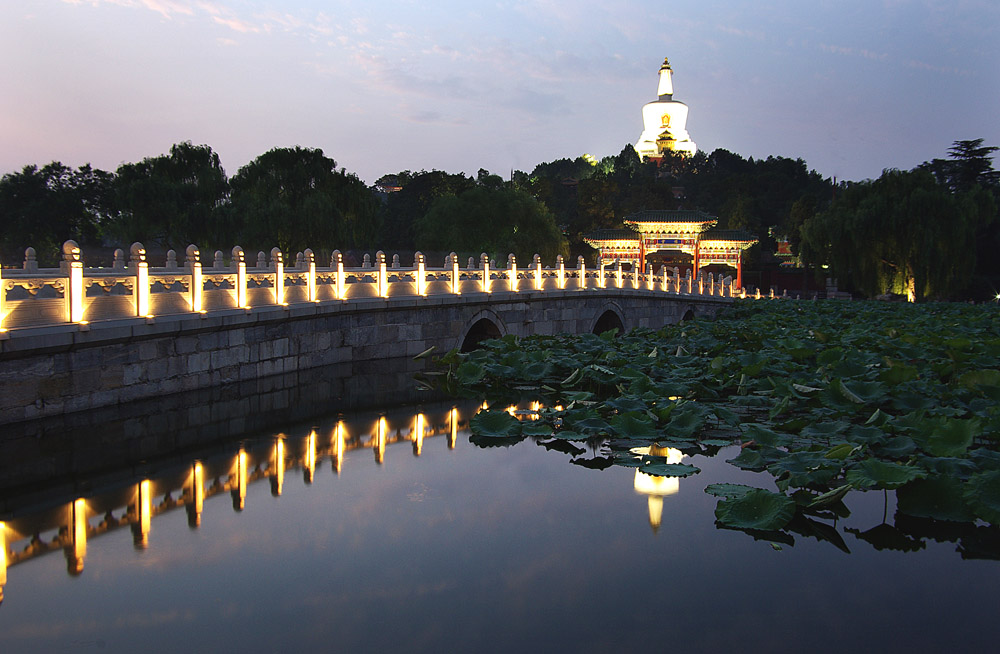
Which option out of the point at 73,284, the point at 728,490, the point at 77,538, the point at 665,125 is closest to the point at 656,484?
the point at 728,490

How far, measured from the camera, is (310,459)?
8.90m

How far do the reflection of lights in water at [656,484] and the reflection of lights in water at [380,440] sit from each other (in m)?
2.79

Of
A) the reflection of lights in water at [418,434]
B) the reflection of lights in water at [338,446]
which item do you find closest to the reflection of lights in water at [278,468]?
the reflection of lights in water at [338,446]

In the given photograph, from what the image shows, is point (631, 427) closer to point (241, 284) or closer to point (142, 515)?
point (142, 515)

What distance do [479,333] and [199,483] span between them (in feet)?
40.0

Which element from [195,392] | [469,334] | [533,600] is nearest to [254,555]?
[533,600]

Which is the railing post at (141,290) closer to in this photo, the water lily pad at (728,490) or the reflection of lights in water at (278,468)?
the reflection of lights in water at (278,468)

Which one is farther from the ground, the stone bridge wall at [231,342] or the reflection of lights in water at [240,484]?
the stone bridge wall at [231,342]

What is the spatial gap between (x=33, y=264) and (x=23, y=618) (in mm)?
10092

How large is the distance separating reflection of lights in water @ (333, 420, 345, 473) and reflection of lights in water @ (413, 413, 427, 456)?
0.84 m

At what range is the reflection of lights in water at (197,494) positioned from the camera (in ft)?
22.5

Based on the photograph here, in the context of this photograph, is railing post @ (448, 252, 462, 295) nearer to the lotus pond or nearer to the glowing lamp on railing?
the lotus pond

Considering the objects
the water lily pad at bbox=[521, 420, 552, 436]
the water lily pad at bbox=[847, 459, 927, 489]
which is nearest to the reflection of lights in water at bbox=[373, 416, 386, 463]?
the water lily pad at bbox=[521, 420, 552, 436]

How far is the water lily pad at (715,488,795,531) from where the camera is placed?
19.0ft
